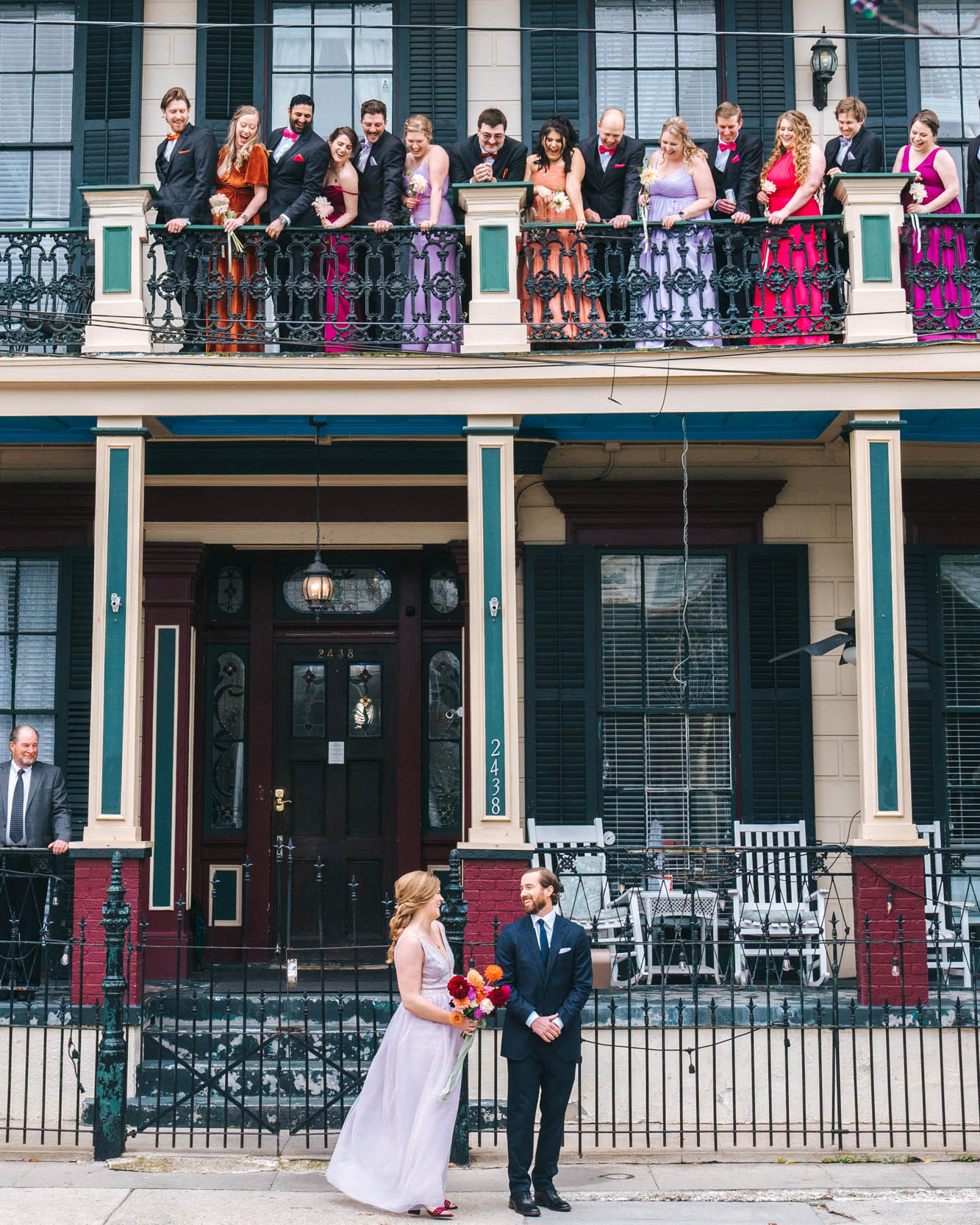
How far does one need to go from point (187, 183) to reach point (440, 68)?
2670mm

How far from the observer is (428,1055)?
713 centimetres

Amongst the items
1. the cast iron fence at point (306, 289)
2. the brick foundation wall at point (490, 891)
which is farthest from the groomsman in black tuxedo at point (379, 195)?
the brick foundation wall at point (490, 891)

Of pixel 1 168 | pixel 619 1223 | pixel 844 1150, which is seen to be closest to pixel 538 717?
pixel 844 1150

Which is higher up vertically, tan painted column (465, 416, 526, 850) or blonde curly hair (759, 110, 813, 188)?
blonde curly hair (759, 110, 813, 188)

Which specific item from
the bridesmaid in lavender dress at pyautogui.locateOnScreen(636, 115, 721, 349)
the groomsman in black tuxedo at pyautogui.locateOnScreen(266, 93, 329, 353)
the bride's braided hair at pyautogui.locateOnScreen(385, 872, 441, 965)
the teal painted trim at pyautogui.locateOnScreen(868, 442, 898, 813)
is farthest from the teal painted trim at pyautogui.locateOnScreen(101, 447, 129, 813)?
the teal painted trim at pyautogui.locateOnScreen(868, 442, 898, 813)

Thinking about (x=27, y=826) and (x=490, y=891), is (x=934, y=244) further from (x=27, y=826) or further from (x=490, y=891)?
(x=27, y=826)

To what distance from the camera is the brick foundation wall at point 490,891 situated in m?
10.1

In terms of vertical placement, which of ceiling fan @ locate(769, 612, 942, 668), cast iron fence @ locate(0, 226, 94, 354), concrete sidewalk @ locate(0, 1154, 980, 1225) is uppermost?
cast iron fence @ locate(0, 226, 94, 354)

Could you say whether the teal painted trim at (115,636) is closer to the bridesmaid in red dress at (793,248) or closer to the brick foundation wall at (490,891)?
the brick foundation wall at (490,891)

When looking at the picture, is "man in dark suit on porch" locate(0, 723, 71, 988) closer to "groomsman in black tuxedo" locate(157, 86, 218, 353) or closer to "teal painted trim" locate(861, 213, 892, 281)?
"groomsman in black tuxedo" locate(157, 86, 218, 353)

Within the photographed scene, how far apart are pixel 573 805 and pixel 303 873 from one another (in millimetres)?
2320

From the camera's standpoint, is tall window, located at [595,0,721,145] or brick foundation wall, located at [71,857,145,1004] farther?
tall window, located at [595,0,721,145]

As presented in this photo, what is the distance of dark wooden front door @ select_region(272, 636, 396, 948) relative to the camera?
486 inches

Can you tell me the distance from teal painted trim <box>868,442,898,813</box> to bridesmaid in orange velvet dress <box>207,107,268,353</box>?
4.60m
